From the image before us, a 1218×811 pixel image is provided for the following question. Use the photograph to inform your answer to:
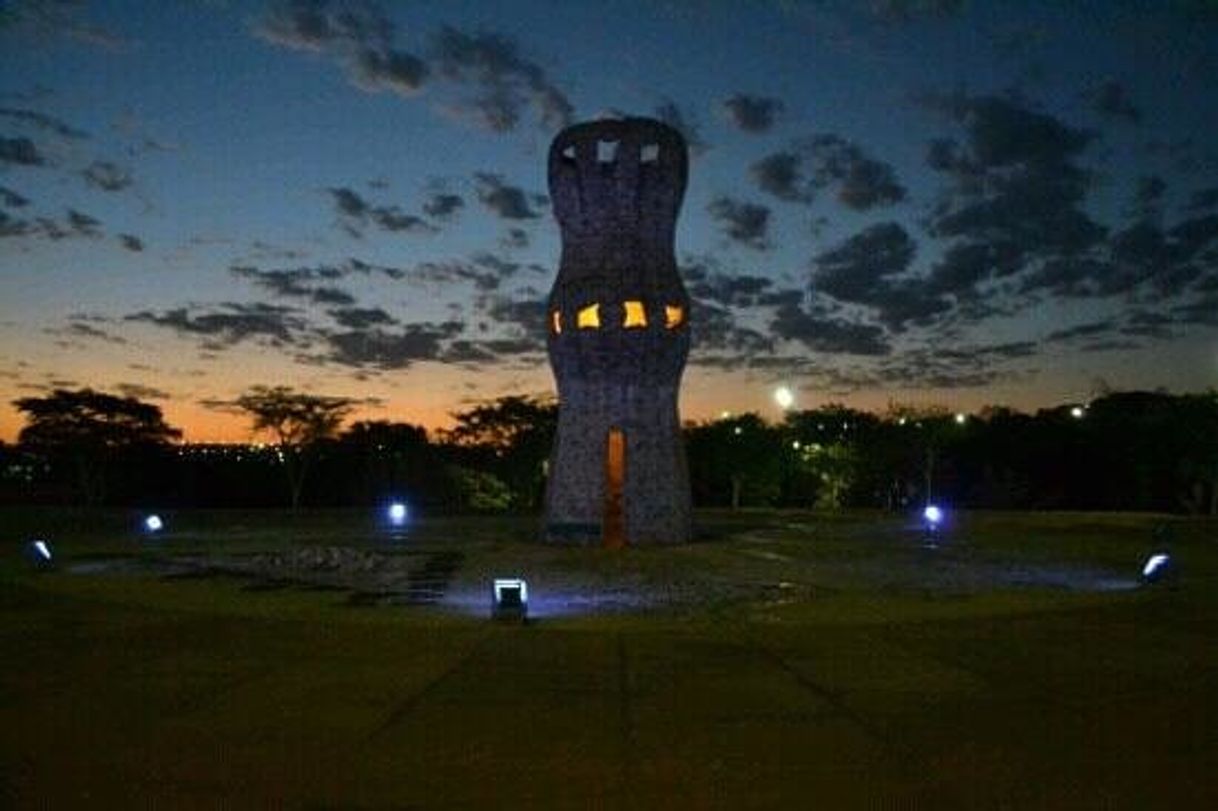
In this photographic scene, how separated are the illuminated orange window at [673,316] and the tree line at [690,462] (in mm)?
32666

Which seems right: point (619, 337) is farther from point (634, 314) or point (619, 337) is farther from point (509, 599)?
point (509, 599)

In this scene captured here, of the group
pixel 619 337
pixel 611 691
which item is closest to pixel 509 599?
pixel 611 691

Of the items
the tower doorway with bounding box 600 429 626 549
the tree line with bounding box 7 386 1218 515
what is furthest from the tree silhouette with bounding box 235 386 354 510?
the tower doorway with bounding box 600 429 626 549

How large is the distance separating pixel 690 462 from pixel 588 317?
129ft

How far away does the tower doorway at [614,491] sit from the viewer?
1214 inches

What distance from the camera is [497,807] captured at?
7.80m

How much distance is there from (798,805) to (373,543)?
2714 centimetres

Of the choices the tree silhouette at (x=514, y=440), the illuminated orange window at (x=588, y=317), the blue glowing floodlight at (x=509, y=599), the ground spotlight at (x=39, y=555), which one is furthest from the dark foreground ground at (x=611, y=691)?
the tree silhouette at (x=514, y=440)

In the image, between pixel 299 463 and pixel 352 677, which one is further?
pixel 299 463

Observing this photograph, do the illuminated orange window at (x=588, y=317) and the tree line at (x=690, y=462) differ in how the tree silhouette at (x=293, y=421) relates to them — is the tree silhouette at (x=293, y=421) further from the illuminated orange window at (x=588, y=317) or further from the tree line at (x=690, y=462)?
the illuminated orange window at (x=588, y=317)

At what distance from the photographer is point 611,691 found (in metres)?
11.4

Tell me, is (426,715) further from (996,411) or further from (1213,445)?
(996,411)

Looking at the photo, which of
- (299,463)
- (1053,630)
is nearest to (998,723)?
(1053,630)

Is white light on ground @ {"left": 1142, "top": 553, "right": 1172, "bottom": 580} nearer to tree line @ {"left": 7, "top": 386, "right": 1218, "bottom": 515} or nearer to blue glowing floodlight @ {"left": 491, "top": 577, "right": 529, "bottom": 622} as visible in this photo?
blue glowing floodlight @ {"left": 491, "top": 577, "right": 529, "bottom": 622}
